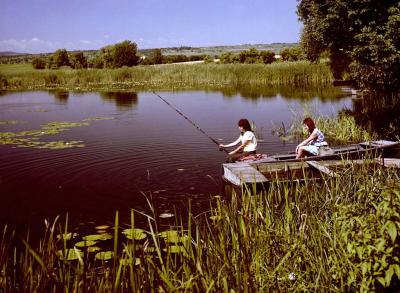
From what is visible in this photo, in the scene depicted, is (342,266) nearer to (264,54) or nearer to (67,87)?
(67,87)

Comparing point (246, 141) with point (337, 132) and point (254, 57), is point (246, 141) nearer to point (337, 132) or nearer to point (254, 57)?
point (337, 132)

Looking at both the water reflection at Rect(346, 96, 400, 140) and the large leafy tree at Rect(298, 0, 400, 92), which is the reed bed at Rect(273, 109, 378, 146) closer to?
the water reflection at Rect(346, 96, 400, 140)

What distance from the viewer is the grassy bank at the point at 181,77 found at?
37.1m

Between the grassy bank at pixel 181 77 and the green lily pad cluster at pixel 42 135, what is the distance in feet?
65.6

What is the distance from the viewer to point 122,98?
1242 inches

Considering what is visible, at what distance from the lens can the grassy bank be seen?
37.1 m

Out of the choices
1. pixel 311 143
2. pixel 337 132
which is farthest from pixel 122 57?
pixel 311 143

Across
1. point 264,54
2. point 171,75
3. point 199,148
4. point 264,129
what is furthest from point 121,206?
point 264,54

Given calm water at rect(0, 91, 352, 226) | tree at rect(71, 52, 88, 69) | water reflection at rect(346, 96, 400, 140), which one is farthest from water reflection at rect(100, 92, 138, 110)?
tree at rect(71, 52, 88, 69)

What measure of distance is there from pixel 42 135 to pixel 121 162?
6.08m

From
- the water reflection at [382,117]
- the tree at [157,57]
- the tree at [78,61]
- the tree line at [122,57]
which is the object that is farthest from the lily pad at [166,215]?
the tree at [157,57]

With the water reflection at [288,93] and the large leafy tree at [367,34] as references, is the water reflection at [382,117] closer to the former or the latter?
the large leafy tree at [367,34]

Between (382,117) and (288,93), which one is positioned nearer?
(382,117)

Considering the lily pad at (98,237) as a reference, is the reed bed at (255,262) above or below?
above
